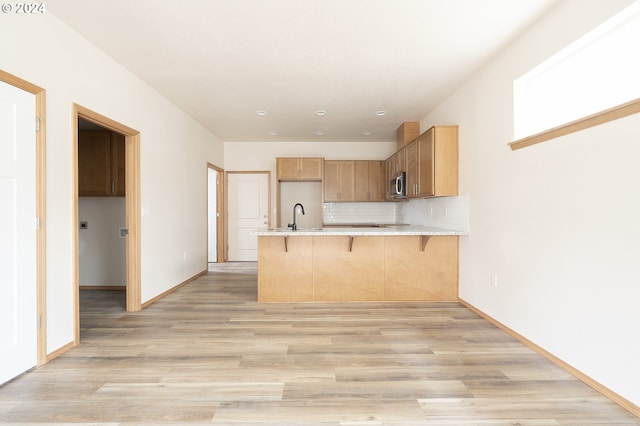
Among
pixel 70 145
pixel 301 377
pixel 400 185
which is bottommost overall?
pixel 301 377

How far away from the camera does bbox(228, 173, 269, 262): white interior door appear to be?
22.8ft

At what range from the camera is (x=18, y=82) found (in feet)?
7.07

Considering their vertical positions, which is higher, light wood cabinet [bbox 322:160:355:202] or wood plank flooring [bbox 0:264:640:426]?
light wood cabinet [bbox 322:160:355:202]

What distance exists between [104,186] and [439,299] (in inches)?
189

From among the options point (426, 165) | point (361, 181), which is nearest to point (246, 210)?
point (361, 181)

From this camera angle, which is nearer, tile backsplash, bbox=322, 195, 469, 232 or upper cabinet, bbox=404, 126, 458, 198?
upper cabinet, bbox=404, 126, 458, 198

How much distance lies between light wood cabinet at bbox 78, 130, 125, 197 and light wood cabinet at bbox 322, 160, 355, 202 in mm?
3620

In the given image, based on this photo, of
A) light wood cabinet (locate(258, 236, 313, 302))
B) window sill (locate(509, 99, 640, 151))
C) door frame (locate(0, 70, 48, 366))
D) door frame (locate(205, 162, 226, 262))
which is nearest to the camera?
window sill (locate(509, 99, 640, 151))

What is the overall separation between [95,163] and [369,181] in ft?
15.4

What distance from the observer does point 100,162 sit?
4492mm

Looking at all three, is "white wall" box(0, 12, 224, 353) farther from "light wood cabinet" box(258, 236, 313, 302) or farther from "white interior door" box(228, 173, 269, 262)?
"white interior door" box(228, 173, 269, 262)

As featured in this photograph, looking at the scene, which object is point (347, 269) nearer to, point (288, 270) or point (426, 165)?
point (288, 270)

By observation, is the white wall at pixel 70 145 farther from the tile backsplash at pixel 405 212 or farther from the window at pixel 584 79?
the window at pixel 584 79

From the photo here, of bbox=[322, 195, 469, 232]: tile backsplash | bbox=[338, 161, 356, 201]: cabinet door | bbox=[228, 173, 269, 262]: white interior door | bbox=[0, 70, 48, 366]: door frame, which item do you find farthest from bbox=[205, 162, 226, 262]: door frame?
bbox=[0, 70, 48, 366]: door frame
